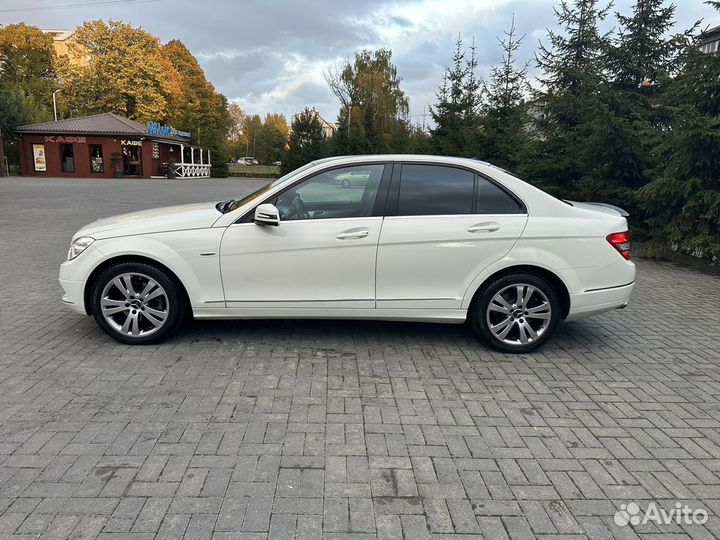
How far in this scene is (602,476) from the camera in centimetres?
298

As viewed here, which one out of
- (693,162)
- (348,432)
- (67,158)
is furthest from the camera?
(67,158)

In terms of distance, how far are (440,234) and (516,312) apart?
3.21 ft

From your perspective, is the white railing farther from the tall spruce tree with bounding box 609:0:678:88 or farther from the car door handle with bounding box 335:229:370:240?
the car door handle with bounding box 335:229:370:240

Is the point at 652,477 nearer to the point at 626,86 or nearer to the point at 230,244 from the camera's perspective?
the point at 230,244

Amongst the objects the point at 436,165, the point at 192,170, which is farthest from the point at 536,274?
the point at 192,170

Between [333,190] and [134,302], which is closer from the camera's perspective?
[134,302]

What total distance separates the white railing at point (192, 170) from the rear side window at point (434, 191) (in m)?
42.3

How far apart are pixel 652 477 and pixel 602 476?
0.91 feet

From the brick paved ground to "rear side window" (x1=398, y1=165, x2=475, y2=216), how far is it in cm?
127

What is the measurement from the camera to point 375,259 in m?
4.66

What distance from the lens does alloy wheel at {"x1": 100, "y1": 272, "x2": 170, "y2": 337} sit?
15.5 feet

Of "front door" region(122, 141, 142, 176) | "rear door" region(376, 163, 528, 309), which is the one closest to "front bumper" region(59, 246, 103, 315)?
"rear door" region(376, 163, 528, 309)

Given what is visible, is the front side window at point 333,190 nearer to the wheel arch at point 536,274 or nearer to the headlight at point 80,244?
the wheel arch at point 536,274

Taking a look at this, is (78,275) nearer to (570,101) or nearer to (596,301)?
(596,301)
